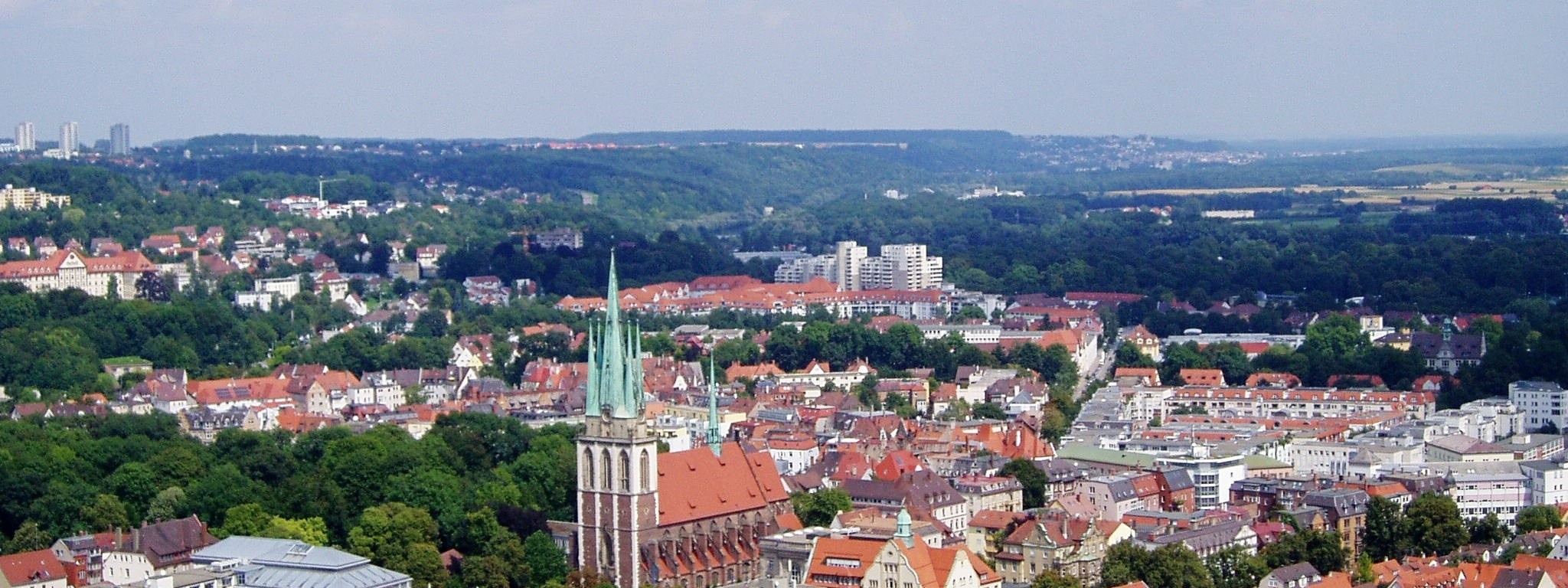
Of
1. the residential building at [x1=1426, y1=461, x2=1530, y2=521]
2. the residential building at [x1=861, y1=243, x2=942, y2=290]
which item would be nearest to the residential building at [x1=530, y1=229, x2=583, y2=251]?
the residential building at [x1=861, y1=243, x2=942, y2=290]

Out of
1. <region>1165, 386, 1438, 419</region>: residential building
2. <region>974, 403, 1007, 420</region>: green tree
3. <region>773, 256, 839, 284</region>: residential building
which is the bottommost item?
<region>773, 256, 839, 284</region>: residential building

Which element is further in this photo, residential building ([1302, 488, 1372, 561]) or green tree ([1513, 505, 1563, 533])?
residential building ([1302, 488, 1372, 561])

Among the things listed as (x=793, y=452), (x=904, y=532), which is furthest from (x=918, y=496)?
(x=793, y=452)

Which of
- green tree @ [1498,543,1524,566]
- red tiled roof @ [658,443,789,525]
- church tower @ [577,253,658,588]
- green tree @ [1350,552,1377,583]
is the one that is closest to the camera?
church tower @ [577,253,658,588]

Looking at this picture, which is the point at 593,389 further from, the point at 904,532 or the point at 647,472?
the point at 904,532

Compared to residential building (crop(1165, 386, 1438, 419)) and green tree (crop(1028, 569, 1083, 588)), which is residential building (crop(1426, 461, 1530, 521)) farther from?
green tree (crop(1028, 569, 1083, 588))
